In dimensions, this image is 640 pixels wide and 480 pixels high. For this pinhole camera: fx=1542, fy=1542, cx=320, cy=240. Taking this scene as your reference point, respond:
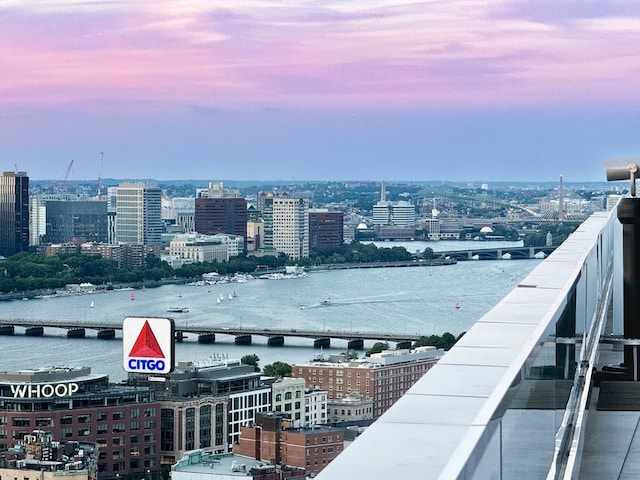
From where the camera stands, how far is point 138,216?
4116cm

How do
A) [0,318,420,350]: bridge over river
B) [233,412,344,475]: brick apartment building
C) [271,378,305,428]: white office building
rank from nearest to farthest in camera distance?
[233,412,344,475]: brick apartment building
[271,378,305,428]: white office building
[0,318,420,350]: bridge over river

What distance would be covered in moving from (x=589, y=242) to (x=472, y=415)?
102cm

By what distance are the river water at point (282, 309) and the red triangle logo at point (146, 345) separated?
1381cm

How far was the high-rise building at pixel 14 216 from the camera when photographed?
37.9 meters

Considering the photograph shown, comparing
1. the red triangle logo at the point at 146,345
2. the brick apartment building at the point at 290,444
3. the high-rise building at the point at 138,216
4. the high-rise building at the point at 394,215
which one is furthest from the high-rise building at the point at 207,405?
the high-rise building at the point at 394,215

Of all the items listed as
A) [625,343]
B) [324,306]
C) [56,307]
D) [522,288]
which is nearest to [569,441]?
[522,288]

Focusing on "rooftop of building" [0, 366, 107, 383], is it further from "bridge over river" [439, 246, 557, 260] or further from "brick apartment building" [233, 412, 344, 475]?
"bridge over river" [439, 246, 557, 260]

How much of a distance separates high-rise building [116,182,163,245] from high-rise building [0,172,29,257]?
121 inches

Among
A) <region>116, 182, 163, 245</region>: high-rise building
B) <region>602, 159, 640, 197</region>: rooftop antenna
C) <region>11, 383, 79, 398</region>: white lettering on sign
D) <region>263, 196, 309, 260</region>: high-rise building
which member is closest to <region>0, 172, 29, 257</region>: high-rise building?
<region>116, 182, 163, 245</region>: high-rise building

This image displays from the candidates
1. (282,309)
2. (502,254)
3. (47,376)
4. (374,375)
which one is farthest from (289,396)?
(502,254)

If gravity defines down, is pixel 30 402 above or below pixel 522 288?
below

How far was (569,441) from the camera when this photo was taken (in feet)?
3.15

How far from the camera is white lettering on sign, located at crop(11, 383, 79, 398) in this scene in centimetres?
1214

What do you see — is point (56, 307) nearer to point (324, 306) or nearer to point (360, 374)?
point (324, 306)
